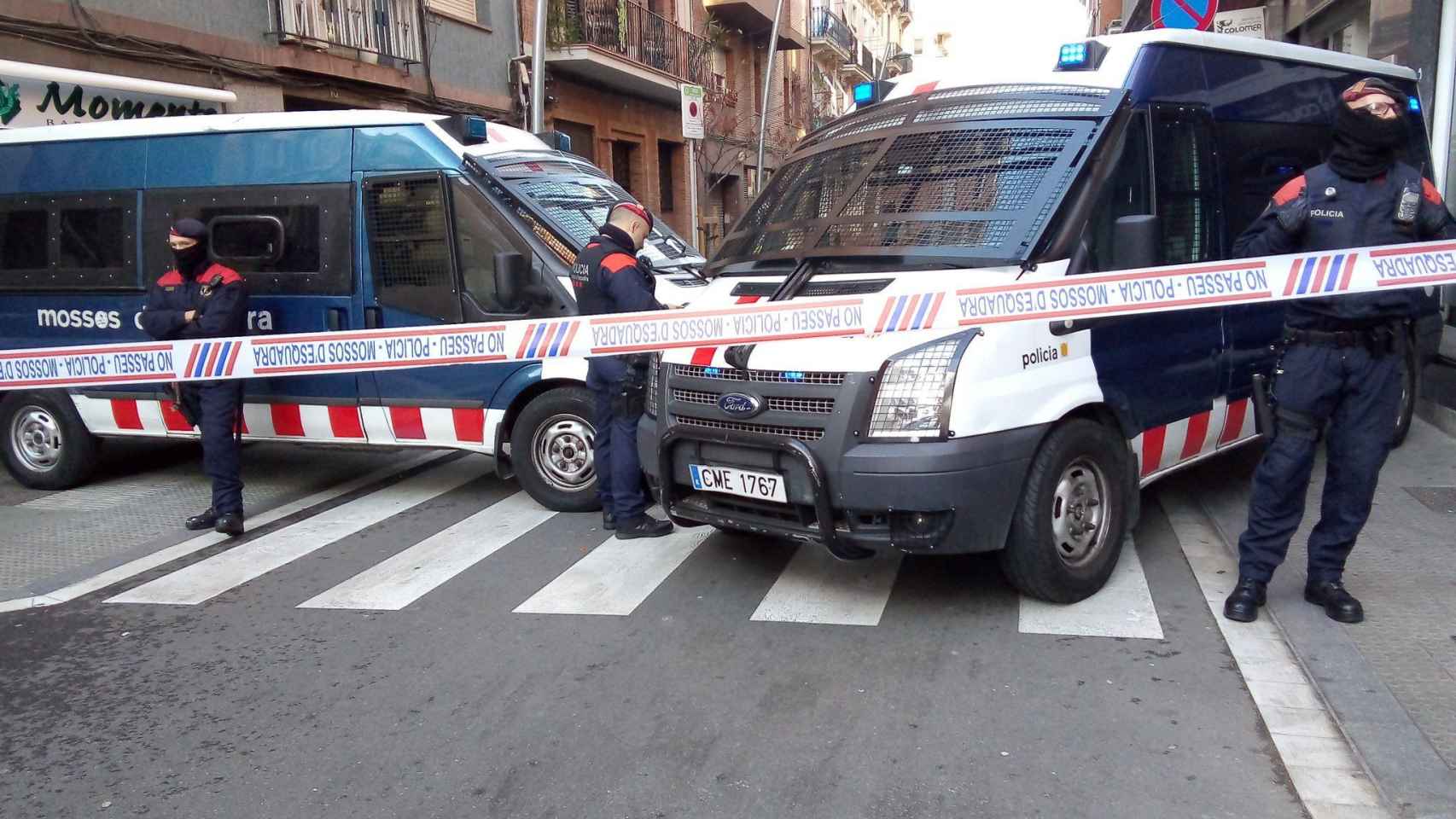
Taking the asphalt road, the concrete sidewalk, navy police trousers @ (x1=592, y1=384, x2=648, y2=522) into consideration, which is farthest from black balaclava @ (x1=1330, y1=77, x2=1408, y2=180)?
navy police trousers @ (x1=592, y1=384, x2=648, y2=522)

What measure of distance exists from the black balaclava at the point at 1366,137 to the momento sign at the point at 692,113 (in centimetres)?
1119

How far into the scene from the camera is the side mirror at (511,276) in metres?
6.40

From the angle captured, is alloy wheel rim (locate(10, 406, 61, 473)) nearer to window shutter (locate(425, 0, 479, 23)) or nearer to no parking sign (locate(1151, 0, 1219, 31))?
no parking sign (locate(1151, 0, 1219, 31))

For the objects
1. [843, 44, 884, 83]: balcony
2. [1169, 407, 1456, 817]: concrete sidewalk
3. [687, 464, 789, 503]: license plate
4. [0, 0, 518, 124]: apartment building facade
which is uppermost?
[843, 44, 884, 83]: balcony

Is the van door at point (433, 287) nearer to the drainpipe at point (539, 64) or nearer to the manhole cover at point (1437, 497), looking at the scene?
the manhole cover at point (1437, 497)

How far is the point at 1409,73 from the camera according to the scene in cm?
759

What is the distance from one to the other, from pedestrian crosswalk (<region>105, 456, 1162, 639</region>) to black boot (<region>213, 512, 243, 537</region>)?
9 centimetres

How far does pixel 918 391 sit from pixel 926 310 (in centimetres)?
31

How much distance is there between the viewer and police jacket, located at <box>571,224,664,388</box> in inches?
229

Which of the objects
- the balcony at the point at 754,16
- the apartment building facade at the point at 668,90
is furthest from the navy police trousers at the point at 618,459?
the balcony at the point at 754,16

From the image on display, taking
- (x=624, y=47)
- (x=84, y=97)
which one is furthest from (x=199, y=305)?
(x=624, y=47)

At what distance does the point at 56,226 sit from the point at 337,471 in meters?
2.45

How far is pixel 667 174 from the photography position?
2900 centimetres

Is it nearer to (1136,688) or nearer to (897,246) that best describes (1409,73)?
(897,246)
